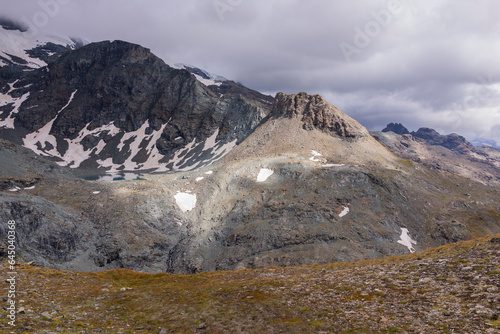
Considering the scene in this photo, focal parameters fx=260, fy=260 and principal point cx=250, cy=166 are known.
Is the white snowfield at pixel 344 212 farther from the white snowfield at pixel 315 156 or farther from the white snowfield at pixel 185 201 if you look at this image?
the white snowfield at pixel 185 201

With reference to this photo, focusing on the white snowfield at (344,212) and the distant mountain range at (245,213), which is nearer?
the distant mountain range at (245,213)

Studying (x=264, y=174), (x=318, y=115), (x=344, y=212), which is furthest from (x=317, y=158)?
(x=344, y=212)

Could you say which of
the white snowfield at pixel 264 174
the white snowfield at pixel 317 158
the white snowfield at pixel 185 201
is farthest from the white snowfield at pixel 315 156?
the white snowfield at pixel 185 201

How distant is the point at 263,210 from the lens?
77688 mm

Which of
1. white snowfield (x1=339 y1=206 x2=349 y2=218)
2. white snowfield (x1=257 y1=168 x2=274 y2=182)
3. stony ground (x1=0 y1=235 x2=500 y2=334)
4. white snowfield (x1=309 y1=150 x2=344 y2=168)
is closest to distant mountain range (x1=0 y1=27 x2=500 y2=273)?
white snowfield (x1=339 y1=206 x2=349 y2=218)

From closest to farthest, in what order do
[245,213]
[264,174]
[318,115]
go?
[245,213]
[264,174]
[318,115]

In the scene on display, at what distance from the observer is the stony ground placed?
1359cm

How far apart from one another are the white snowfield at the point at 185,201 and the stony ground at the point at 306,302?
2422 inches

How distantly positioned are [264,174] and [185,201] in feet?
97.1

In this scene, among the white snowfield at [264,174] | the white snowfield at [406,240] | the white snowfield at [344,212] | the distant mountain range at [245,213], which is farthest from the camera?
the white snowfield at [264,174]

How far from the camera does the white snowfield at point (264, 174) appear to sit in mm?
91175

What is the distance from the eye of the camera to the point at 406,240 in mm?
65875

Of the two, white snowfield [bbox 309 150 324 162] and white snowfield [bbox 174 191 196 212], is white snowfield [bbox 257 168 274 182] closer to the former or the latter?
white snowfield [bbox 309 150 324 162]

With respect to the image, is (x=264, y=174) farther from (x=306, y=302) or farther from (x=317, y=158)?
(x=306, y=302)
